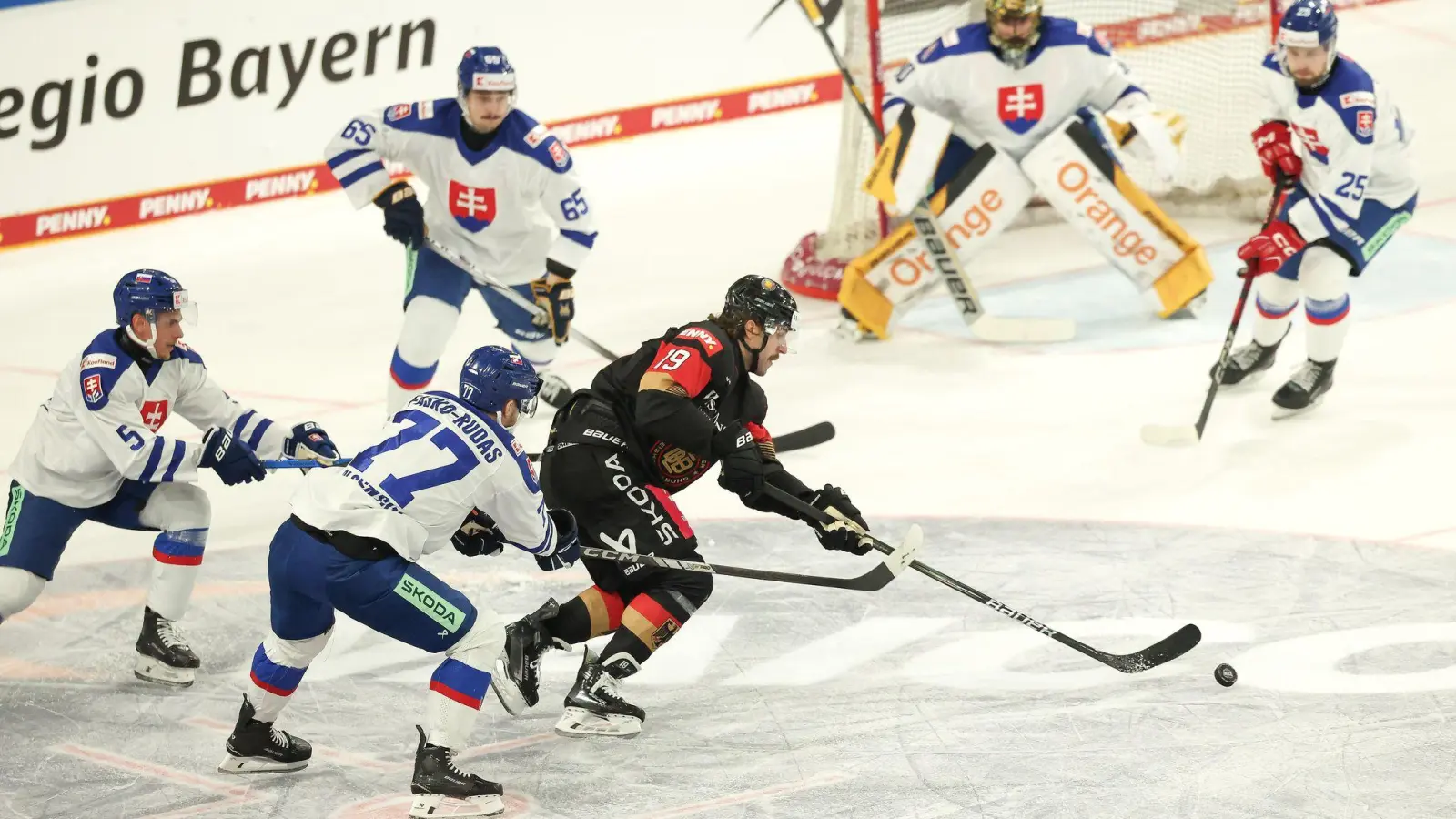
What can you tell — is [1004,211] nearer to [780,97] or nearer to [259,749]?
[780,97]

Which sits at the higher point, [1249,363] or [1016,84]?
[1016,84]

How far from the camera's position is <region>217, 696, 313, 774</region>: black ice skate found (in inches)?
158

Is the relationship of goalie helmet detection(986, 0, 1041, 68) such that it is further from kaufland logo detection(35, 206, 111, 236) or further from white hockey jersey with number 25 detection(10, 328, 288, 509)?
kaufland logo detection(35, 206, 111, 236)

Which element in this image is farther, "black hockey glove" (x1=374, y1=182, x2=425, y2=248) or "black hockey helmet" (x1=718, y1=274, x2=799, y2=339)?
→ "black hockey glove" (x1=374, y1=182, x2=425, y2=248)

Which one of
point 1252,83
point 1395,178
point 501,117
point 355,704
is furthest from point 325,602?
point 1252,83

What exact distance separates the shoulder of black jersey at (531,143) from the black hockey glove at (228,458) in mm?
1696

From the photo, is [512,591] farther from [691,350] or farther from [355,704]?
[691,350]

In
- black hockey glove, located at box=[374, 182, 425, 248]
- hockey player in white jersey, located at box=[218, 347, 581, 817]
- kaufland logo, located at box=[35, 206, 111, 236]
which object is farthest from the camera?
kaufland logo, located at box=[35, 206, 111, 236]

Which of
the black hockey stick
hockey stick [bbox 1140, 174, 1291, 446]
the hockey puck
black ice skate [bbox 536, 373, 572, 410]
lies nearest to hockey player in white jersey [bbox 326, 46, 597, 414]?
black ice skate [bbox 536, 373, 572, 410]

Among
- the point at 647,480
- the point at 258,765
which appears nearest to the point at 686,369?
the point at 647,480

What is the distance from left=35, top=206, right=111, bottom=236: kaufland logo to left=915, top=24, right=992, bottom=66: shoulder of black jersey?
3.79 metres

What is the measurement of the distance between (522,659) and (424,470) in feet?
2.30

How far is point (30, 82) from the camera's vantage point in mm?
7723

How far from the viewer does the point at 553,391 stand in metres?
6.50
